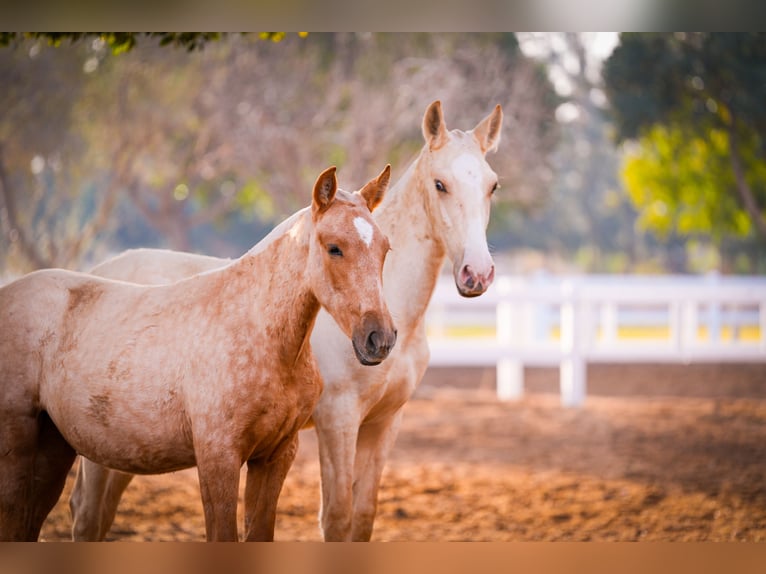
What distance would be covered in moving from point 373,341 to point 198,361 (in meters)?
0.62

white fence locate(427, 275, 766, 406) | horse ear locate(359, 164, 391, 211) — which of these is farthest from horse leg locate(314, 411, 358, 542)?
white fence locate(427, 275, 766, 406)

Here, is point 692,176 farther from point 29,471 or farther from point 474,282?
point 29,471

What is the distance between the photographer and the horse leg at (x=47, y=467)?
3078mm

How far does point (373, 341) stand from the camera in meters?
2.54

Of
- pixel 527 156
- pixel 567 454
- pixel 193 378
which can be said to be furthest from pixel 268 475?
pixel 527 156

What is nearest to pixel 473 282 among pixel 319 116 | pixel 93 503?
pixel 93 503

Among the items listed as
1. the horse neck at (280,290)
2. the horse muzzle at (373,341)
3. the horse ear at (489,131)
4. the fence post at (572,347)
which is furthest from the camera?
the fence post at (572,347)

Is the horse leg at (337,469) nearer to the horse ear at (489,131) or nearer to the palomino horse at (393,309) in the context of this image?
the palomino horse at (393,309)

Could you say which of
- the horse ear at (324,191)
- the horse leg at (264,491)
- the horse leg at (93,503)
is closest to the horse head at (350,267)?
the horse ear at (324,191)

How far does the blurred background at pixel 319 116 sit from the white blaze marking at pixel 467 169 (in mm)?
7158

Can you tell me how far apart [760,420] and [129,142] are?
370 inches

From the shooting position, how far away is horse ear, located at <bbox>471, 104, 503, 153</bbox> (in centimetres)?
344

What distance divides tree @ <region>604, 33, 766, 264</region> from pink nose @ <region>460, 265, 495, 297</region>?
8756 mm

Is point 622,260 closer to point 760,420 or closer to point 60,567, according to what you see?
point 760,420
